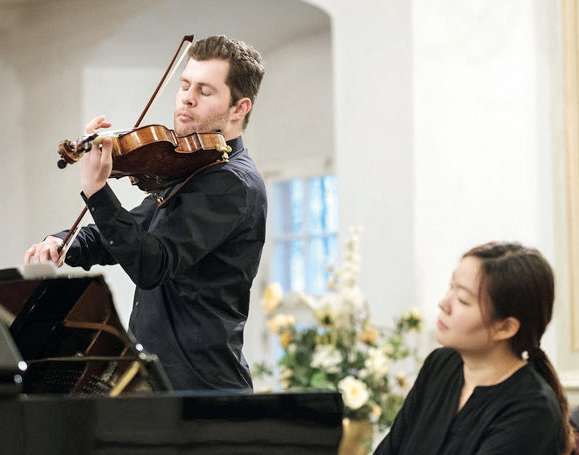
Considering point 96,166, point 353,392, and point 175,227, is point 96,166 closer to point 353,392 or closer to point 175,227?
point 175,227

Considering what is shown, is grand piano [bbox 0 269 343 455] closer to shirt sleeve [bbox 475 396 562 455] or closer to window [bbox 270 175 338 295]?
shirt sleeve [bbox 475 396 562 455]

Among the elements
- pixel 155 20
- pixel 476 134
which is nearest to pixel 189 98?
pixel 476 134

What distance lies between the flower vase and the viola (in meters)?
1.86

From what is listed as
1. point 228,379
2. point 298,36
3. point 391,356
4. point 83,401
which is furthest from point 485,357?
point 298,36

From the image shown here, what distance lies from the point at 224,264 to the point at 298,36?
3911mm

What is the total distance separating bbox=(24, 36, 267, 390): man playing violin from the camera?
5.44 ft

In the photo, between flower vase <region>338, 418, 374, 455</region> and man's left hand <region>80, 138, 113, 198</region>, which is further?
flower vase <region>338, 418, 374, 455</region>

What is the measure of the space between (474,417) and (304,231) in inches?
149

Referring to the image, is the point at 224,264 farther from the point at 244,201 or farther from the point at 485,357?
the point at 485,357

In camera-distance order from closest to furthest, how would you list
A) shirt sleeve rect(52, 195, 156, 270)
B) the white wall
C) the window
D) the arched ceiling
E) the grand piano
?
the grand piano < shirt sleeve rect(52, 195, 156, 270) < the white wall < the arched ceiling < the window

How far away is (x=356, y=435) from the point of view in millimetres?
3496

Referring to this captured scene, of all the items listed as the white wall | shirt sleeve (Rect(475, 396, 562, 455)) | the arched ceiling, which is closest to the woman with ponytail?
shirt sleeve (Rect(475, 396, 562, 455))

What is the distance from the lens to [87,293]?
5.08 ft

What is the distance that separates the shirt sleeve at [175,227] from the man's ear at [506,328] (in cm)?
54
